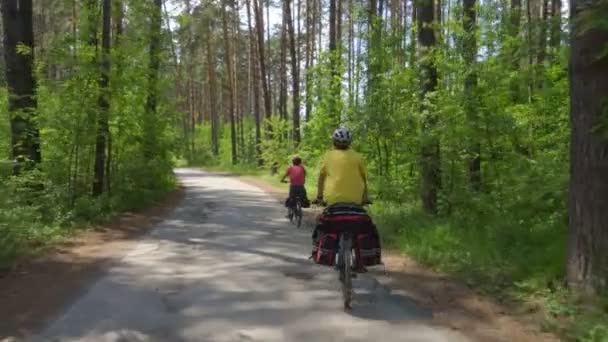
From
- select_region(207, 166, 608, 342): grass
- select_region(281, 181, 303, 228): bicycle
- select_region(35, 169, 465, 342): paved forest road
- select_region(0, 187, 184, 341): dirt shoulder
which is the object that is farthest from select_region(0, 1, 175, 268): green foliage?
select_region(207, 166, 608, 342): grass

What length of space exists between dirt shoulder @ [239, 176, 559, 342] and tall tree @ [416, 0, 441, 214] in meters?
3.61

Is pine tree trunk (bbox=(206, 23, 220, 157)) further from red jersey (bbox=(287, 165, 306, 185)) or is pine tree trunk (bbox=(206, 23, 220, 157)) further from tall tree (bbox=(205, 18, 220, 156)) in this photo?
red jersey (bbox=(287, 165, 306, 185))

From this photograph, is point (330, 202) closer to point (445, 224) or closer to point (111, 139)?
point (445, 224)

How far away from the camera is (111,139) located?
16.9 metres

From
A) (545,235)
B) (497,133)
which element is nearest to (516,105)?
(497,133)

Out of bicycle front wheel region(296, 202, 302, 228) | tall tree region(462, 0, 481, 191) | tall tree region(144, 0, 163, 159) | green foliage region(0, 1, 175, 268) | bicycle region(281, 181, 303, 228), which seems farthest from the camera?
tall tree region(144, 0, 163, 159)

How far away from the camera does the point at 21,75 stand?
13.8 meters

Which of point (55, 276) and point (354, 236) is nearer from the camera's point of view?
point (354, 236)

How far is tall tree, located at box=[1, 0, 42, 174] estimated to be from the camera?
13484 mm

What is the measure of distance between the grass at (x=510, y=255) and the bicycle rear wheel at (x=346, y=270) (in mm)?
1847

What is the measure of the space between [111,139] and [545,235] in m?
12.7

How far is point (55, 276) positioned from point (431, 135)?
725 cm

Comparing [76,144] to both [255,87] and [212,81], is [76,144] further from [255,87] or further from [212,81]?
[212,81]

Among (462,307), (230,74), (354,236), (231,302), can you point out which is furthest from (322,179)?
(230,74)
